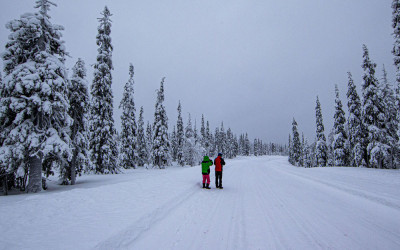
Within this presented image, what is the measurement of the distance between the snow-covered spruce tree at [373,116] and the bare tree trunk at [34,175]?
3380 centimetres

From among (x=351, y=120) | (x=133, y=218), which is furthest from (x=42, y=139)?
(x=351, y=120)

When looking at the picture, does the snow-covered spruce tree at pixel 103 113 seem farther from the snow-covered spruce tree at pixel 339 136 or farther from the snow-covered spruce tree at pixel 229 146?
the snow-covered spruce tree at pixel 229 146

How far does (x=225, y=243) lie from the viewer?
13.6 feet

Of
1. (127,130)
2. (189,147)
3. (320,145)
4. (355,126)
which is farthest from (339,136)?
(127,130)

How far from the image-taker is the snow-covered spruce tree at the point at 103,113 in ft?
71.1

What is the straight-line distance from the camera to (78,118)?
15.8 metres

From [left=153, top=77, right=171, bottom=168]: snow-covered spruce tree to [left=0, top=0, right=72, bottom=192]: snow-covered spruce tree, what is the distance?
2046cm

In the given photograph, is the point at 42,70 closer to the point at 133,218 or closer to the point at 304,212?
the point at 133,218

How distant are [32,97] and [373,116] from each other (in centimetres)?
3584

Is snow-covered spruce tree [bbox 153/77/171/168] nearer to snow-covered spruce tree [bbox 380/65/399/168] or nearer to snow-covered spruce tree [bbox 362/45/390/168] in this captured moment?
snow-covered spruce tree [bbox 362/45/390/168]

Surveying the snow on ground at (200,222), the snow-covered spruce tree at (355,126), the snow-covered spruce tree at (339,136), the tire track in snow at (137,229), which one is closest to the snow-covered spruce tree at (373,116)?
the snow-covered spruce tree at (355,126)

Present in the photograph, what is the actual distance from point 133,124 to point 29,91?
2377 centimetres

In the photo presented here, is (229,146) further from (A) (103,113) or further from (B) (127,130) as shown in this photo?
(A) (103,113)

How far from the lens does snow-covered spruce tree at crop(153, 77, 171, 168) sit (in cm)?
3259
